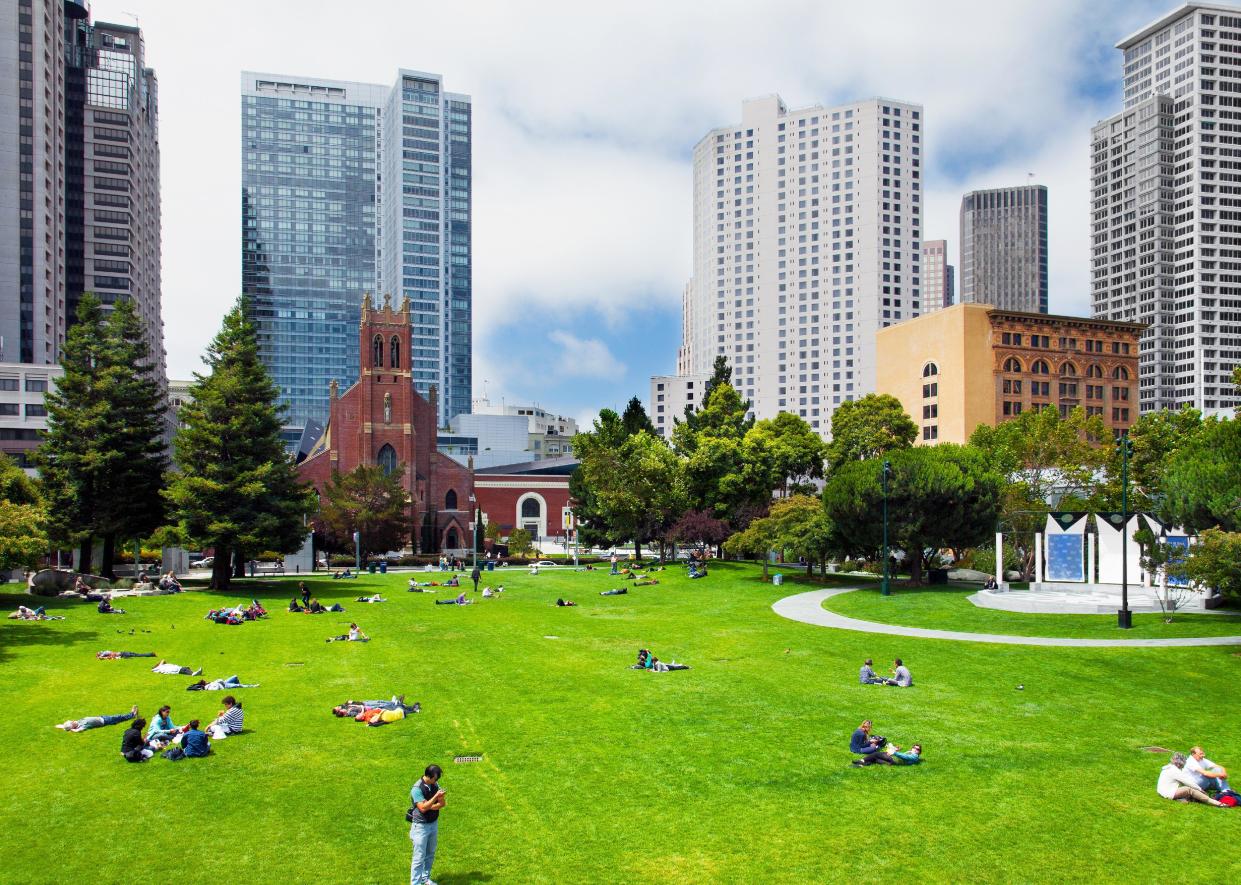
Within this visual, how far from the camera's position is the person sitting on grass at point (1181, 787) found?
16422mm

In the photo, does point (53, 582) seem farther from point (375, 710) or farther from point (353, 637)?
point (375, 710)

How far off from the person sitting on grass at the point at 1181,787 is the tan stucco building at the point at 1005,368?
8576cm

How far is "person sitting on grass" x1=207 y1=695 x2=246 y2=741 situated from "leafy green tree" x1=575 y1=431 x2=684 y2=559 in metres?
48.6

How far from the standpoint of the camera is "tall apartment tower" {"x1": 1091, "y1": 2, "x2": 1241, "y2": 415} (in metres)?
157

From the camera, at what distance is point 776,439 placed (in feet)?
246

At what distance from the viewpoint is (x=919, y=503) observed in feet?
165

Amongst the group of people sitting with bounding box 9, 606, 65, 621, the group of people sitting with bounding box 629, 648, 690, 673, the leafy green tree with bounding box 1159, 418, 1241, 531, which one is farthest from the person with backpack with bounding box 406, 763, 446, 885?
the leafy green tree with bounding box 1159, 418, 1241, 531

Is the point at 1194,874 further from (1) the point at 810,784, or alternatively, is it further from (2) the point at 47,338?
(2) the point at 47,338

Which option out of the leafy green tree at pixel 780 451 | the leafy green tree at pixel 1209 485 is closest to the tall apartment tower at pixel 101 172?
the leafy green tree at pixel 780 451

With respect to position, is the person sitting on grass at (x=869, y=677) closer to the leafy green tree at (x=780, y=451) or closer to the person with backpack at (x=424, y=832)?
the person with backpack at (x=424, y=832)

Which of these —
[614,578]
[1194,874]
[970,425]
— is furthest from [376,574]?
[970,425]

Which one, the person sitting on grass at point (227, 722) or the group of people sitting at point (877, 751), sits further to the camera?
the person sitting on grass at point (227, 722)

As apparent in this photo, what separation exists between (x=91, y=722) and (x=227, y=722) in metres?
3.32

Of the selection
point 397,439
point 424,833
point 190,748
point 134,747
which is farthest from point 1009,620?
point 397,439
